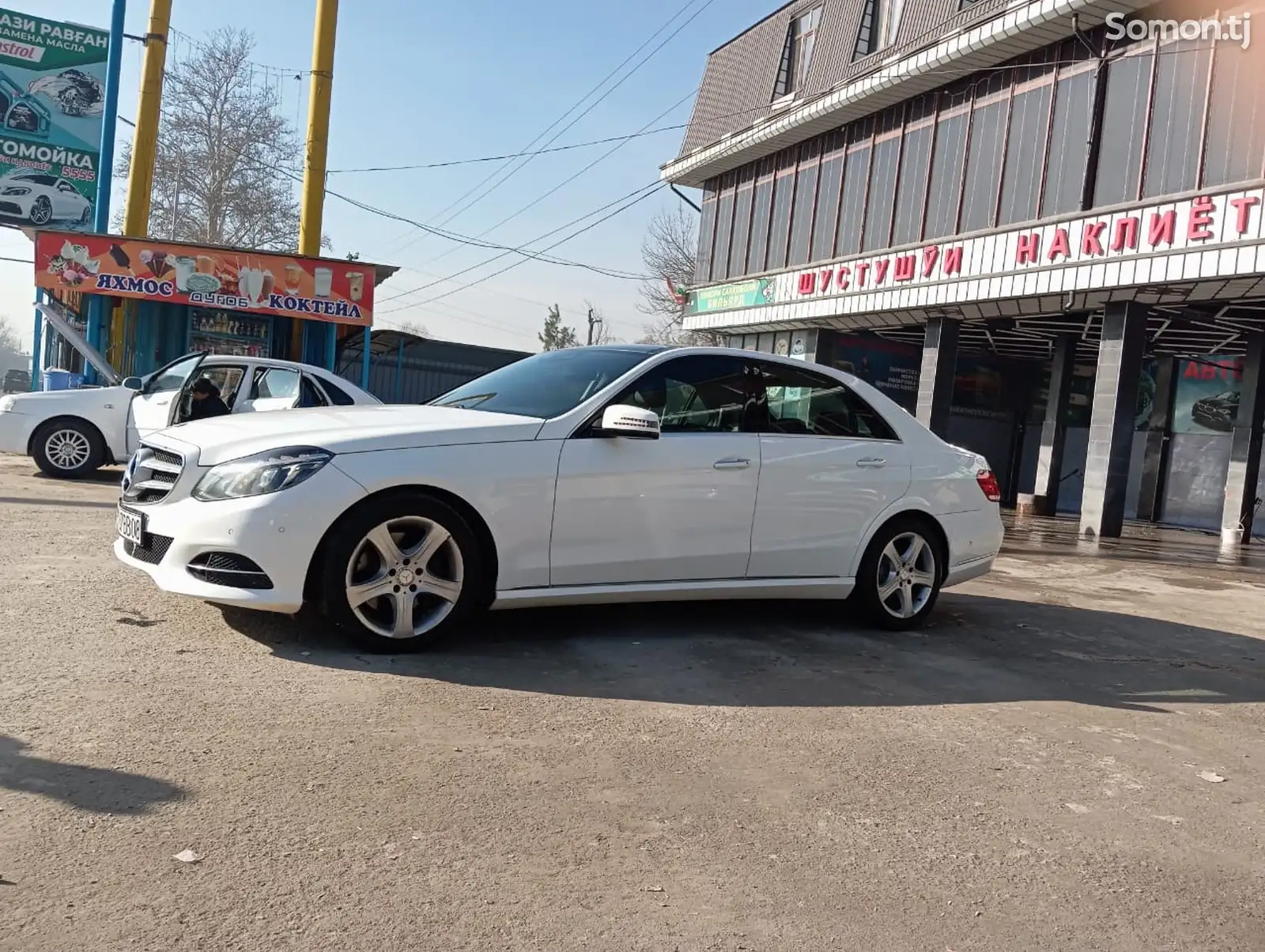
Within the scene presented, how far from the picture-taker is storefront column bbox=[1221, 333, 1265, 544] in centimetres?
1830

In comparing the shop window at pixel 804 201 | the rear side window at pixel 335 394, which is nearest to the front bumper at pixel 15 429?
the rear side window at pixel 335 394

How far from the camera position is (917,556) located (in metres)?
6.52

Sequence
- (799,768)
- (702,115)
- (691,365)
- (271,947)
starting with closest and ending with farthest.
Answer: (271,947), (799,768), (691,365), (702,115)

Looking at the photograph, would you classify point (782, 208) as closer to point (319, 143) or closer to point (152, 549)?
point (319, 143)

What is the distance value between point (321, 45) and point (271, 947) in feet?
69.9

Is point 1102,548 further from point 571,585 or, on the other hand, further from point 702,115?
point 702,115

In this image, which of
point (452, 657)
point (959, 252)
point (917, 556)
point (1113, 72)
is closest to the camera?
point (452, 657)

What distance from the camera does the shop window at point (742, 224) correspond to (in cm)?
2423

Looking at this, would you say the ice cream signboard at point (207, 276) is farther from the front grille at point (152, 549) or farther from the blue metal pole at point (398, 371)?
the front grille at point (152, 549)

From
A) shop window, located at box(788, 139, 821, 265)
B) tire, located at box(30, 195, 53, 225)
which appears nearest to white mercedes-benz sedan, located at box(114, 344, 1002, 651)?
shop window, located at box(788, 139, 821, 265)

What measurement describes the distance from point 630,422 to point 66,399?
899 centimetres

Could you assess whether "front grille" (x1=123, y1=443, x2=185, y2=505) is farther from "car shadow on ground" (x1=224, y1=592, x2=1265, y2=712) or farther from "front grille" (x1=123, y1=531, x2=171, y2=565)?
"car shadow on ground" (x1=224, y1=592, x2=1265, y2=712)

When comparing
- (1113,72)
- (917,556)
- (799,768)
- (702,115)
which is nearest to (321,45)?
(702,115)

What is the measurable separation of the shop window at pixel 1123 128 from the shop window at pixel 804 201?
717 cm
